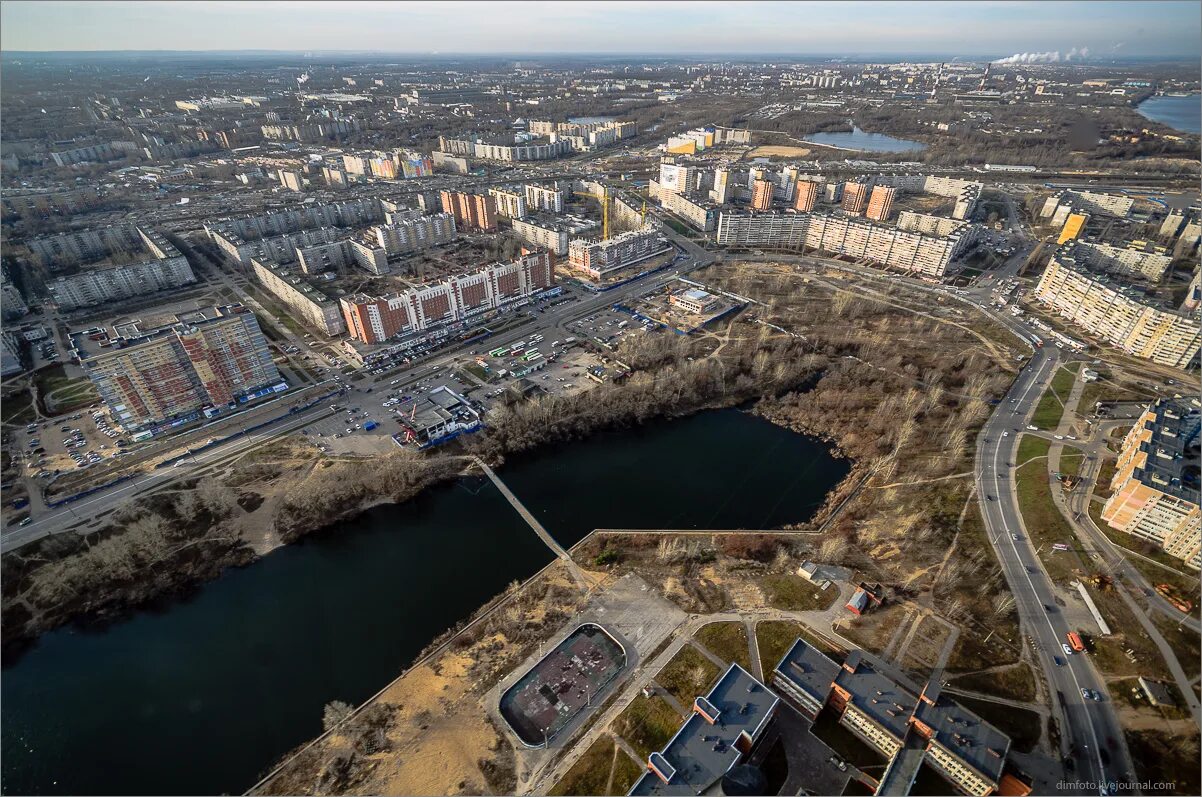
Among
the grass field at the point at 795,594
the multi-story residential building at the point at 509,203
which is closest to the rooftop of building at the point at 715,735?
the grass field at the point at 795,594

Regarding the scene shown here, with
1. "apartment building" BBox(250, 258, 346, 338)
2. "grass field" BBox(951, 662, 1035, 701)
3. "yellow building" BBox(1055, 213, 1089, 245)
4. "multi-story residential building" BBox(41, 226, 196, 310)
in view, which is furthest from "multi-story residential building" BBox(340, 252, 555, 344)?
"yellow building" BBox(1055, 213, 1089, 245)

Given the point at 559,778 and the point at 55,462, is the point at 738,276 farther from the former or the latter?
the point at 55,462

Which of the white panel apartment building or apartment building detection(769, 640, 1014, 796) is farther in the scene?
the white panel apartment building

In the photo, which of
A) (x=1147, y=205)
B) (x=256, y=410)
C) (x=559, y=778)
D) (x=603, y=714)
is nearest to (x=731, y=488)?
(x=603, y=714)

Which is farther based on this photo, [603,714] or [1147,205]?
[1147,205]

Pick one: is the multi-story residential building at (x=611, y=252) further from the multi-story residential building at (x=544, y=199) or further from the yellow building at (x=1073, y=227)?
the yellow building at (x=1073, y=227)

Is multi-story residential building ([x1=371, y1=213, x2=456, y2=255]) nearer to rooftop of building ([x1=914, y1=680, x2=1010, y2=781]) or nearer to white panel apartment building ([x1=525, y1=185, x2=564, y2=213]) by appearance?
white panel apartment building ([x1=525, y1=185, x2=564, y2=213])
